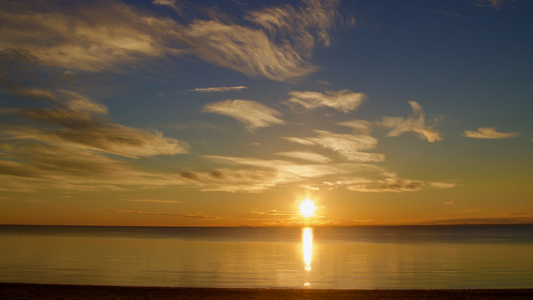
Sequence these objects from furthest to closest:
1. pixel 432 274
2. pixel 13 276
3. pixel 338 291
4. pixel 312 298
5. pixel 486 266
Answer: pixel 486 266 → pixel 432 274 → pixel 13 276 → pixel 338 291 → pixel 312 298

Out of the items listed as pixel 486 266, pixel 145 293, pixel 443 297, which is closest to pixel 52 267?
pixel 145 293

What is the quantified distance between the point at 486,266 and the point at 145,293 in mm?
38462

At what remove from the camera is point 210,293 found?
2364 cm

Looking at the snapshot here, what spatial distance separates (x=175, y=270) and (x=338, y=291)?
19.6 meters

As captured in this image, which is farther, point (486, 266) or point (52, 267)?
point (486, 266)

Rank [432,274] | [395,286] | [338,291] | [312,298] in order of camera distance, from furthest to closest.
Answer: [432,274], [395,286], [338,291], [312,298]

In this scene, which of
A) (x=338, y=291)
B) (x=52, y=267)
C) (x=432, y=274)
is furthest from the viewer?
(x=52, y=267)

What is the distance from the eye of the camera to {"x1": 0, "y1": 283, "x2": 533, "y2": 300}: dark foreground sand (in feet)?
72.4

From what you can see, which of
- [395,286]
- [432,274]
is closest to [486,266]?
[432,274]

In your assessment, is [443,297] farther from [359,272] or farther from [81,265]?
[81,265]

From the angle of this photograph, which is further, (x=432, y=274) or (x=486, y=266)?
(x=486, y=266)

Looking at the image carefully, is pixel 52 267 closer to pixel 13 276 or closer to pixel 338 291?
pixel 13 276

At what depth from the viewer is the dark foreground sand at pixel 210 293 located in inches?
869

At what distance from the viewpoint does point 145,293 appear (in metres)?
23.1
